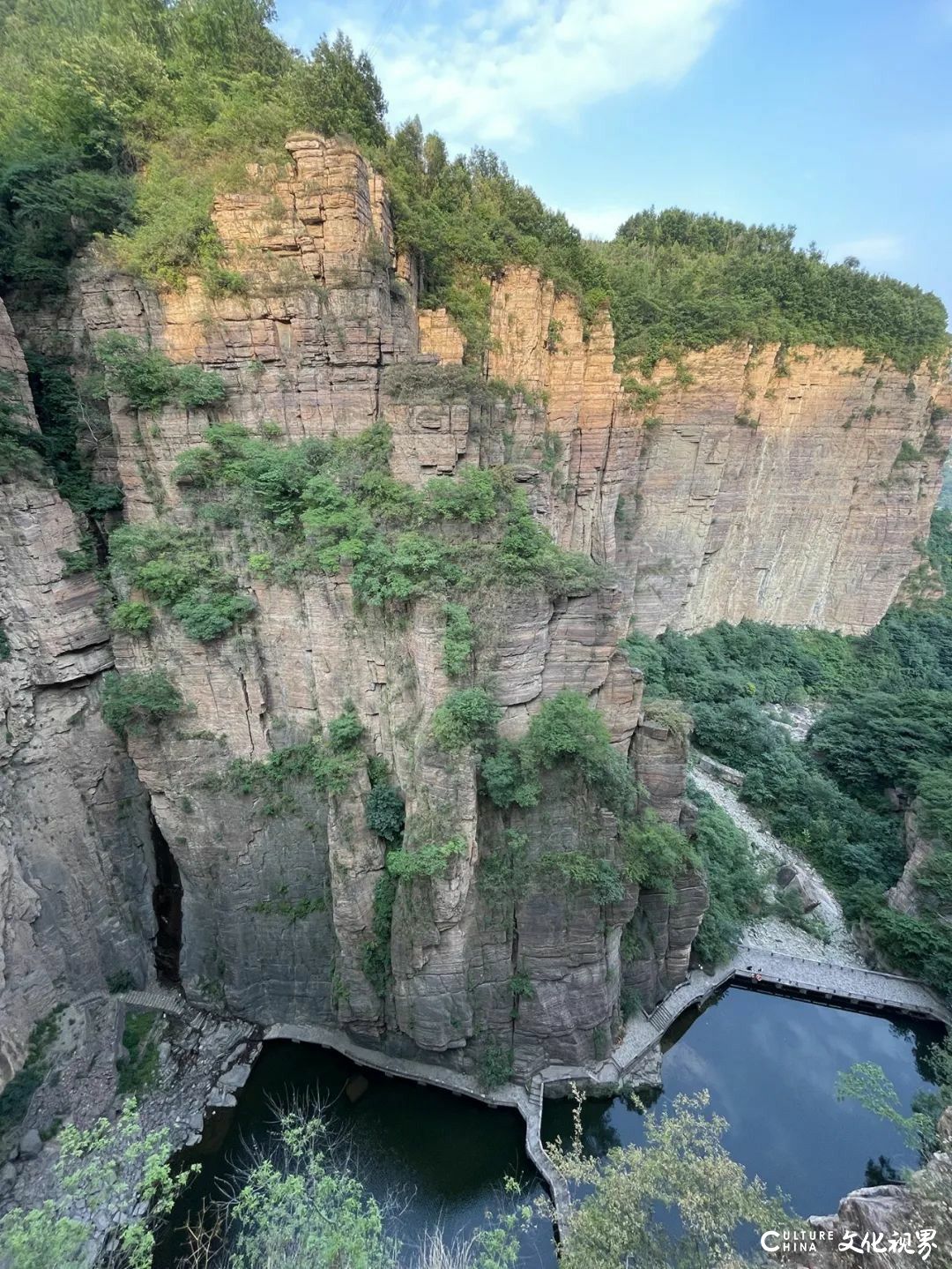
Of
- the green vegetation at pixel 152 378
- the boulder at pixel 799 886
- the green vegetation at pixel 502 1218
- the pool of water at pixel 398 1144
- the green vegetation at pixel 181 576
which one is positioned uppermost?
the green vegetation at pixel 152 378

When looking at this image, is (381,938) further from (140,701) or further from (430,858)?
(140,701)

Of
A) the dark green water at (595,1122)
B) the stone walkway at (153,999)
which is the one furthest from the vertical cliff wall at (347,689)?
the stone walkway at (153,999)

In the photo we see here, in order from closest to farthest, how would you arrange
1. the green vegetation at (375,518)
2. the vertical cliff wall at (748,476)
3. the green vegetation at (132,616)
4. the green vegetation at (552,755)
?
1. the green vegetation at (375,518)
2. the green vegetation at (552,755)
3. the green vegetation at (132,616)
4. the vertical cliff wall at (748,476)

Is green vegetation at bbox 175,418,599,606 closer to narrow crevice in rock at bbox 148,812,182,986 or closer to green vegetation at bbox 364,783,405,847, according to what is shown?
green vegetation at bbox 364,783,405,847

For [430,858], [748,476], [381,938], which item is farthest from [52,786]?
[748,476]

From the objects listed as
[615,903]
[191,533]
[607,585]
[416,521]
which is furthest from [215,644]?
[615,903]

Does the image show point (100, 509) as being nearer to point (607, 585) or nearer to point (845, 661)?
point (607, 585)

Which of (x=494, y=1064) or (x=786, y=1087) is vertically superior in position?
(x=494, y=1064)

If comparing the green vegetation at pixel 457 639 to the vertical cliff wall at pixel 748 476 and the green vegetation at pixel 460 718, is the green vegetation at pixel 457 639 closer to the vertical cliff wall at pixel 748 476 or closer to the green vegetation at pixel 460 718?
the green vegetation at pixel 460 718
